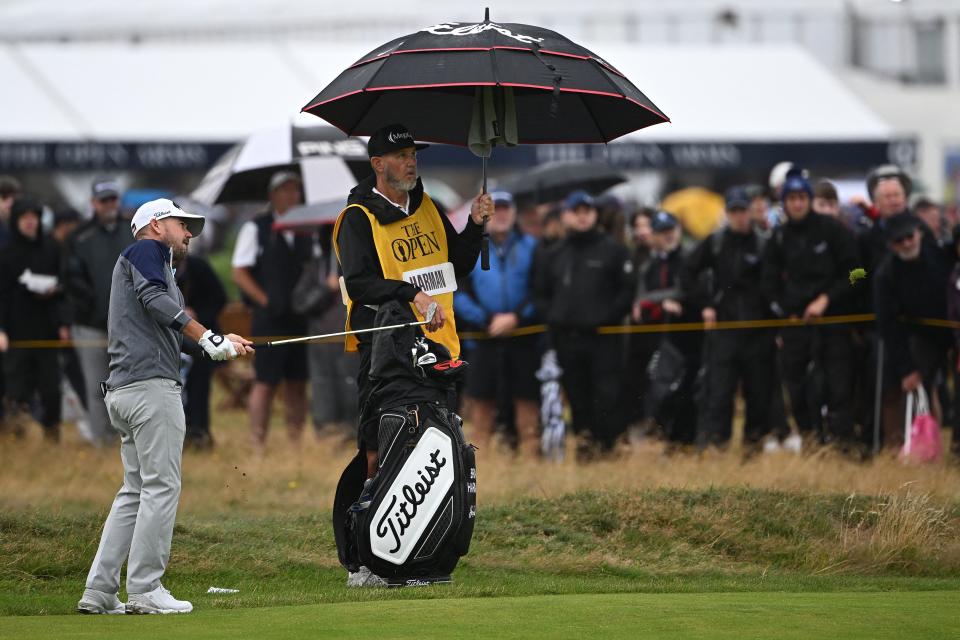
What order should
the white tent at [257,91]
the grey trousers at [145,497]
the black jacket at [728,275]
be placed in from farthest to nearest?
1. the white tent at [257,91]
2. the black jacket at [728,275]
3. the grey trousers at [145,497]

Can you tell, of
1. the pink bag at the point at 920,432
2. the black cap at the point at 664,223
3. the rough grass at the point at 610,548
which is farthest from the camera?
the black cap at the point at 664,223

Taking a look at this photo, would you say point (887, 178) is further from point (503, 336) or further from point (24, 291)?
point (24, 291)

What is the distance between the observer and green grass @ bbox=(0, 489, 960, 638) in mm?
8156

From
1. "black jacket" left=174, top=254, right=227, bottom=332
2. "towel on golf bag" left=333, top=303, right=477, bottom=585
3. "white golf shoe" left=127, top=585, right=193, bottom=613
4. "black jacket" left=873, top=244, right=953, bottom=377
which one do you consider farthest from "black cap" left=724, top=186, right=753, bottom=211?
"white golf shoe" left=127, top=585, right=193, bottom=613

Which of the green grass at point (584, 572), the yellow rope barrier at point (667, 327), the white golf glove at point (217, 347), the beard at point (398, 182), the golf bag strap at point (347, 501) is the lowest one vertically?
the green grass at point (584, 572)

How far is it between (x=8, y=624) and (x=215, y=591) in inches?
65.0

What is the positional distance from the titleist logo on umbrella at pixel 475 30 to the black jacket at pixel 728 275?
575 centimetres

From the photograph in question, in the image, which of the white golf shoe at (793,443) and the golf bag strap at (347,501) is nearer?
the golf bag strap at (347,501)

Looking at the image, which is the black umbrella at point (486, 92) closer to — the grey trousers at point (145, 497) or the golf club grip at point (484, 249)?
the golf club grip at point (484, 249)

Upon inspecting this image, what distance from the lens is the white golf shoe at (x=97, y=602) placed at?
8.75 m

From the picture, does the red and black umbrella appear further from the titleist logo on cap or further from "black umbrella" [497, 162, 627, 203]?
"black umbrella" [497, 162, 627, 203]

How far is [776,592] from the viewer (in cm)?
959

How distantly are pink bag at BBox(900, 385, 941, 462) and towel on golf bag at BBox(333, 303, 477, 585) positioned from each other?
5399mm

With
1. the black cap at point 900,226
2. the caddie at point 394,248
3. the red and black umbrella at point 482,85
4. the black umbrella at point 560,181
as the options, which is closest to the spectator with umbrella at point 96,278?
the black umbrella at point 560,181
